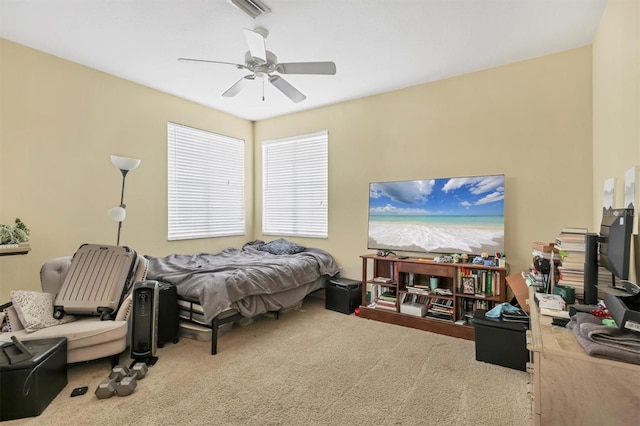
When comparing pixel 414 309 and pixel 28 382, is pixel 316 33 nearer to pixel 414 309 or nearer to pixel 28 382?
pixel 414 309

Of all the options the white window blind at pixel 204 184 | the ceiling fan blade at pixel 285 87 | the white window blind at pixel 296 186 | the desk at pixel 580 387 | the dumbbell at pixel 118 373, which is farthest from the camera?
the white window blind at pixel 296 186

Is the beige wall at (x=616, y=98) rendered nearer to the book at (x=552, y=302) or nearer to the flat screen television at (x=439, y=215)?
the book at (x=552, y=302)

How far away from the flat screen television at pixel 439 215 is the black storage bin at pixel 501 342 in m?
0.93

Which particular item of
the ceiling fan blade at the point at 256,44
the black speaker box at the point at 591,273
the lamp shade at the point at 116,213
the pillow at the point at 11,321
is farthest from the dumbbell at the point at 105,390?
the black speaker box at the point at 591,273

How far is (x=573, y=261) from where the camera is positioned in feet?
6.72

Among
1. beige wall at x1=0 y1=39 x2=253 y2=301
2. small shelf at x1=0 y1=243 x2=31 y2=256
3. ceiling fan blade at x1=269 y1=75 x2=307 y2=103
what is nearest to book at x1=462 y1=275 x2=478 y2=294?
ceiling fan blade at x1=269 y1=75 x2=307 y2=103

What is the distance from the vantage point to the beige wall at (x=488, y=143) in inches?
120

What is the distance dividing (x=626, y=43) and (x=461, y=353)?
252 centimetres

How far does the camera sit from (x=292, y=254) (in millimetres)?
4465

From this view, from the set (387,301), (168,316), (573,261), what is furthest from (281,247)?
(573,261)

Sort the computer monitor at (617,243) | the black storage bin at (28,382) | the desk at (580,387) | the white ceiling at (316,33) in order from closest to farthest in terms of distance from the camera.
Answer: the desk at (580,387), the computer monitor at (617,243), the black storage bin at (28,382), the white ceiling at (316,33)

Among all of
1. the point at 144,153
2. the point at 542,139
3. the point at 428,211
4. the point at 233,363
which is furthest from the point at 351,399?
the point at 144,153

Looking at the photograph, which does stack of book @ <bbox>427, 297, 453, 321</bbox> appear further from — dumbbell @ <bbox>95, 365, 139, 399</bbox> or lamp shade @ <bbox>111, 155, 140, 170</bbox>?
lamp shade @ <bbox>111, 155, 140, 170</bbox>

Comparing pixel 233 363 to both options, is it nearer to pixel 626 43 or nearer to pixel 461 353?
pixel 461 353
